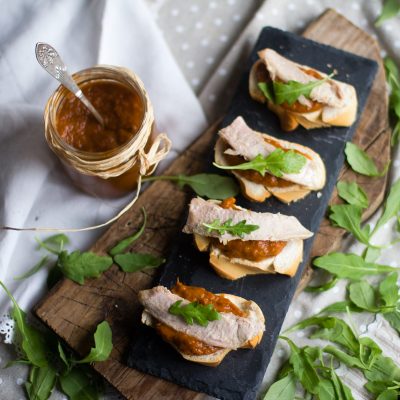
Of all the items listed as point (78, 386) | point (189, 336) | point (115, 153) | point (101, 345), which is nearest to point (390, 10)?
point (115, 153)

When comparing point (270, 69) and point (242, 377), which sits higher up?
point (270, 69)

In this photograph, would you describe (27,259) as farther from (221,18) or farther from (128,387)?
(221,18)

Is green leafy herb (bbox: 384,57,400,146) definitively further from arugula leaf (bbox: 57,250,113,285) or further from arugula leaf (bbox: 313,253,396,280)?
arugula leaf (bbox: 57,250,113,285)

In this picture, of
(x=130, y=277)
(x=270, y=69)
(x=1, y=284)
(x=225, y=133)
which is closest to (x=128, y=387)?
(x=130, y=277)

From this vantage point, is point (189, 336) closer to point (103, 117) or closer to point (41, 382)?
point (41, 382)

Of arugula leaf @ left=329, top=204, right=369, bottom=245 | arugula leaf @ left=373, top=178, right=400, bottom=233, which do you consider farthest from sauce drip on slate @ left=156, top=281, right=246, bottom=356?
arugula leaf @ left=373, top=178, right=400, bottom=233

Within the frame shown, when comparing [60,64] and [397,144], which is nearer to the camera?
[60,64]
